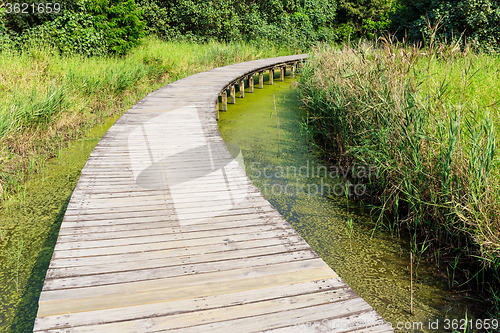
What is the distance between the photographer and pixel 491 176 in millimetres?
2689

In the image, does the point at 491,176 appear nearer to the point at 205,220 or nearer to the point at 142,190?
the point at 205,220

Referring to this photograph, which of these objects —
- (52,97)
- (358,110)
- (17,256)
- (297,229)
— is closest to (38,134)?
(52,97)

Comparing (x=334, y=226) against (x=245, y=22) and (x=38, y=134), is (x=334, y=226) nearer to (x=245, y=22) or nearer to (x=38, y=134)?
(x=38, y=134)

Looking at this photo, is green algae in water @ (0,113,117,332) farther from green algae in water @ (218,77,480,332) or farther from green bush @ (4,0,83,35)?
green bush @ (4,0,83,35)

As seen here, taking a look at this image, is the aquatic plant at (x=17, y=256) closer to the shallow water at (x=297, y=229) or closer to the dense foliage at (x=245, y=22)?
the shallow water at (x=297, y=229)

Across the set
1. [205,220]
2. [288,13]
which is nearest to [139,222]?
[205,220]

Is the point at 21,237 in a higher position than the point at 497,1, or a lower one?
lower

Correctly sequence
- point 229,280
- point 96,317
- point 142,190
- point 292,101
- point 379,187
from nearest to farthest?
1. point 96,317
2. point 229,280
3. point 142,190
4. point 379,187
5. point 292,101

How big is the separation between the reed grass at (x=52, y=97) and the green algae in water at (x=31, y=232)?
214 mm

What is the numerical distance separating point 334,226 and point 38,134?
4.15 m

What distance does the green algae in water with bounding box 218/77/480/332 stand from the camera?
2564mm

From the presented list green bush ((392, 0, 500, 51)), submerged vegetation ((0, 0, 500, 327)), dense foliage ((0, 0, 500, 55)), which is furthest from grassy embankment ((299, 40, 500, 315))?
green bush ((392, 0, 500, 51))

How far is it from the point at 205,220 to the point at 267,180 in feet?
6.56

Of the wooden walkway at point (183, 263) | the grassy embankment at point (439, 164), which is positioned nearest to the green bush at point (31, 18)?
the wooden walkway at point (183, 263)
